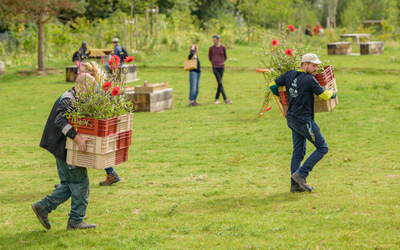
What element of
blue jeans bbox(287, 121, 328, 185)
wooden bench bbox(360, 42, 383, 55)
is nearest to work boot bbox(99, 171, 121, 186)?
blue jeans bbox(287, 121, 328, 185)

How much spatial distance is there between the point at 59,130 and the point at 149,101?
8849 mm

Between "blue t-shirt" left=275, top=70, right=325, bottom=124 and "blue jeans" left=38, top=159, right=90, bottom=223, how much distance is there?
300cm

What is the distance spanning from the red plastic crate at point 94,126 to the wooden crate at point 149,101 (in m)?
8.76

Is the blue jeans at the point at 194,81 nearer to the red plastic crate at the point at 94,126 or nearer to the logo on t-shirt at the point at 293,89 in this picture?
the logo on t-shirt at the point at 293,89

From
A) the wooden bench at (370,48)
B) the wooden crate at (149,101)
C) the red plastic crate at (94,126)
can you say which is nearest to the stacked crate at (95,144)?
the red plastic crate at (94,126)

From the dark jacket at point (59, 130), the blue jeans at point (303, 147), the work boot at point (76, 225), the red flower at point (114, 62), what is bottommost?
the work boot at point (76, 225)

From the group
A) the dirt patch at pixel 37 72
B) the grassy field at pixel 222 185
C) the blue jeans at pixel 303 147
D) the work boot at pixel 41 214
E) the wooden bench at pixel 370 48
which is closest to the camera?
the grassy field at pixel 222 185

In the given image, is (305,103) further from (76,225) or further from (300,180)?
(76,225)

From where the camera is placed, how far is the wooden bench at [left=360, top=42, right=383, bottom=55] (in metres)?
25.7

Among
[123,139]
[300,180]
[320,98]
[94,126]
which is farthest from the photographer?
[320,98]

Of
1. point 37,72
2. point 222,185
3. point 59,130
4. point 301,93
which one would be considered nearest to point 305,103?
point 301,93

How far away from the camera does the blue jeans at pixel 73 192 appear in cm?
553

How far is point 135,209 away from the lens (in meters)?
6.38

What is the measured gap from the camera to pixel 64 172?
557 cm
